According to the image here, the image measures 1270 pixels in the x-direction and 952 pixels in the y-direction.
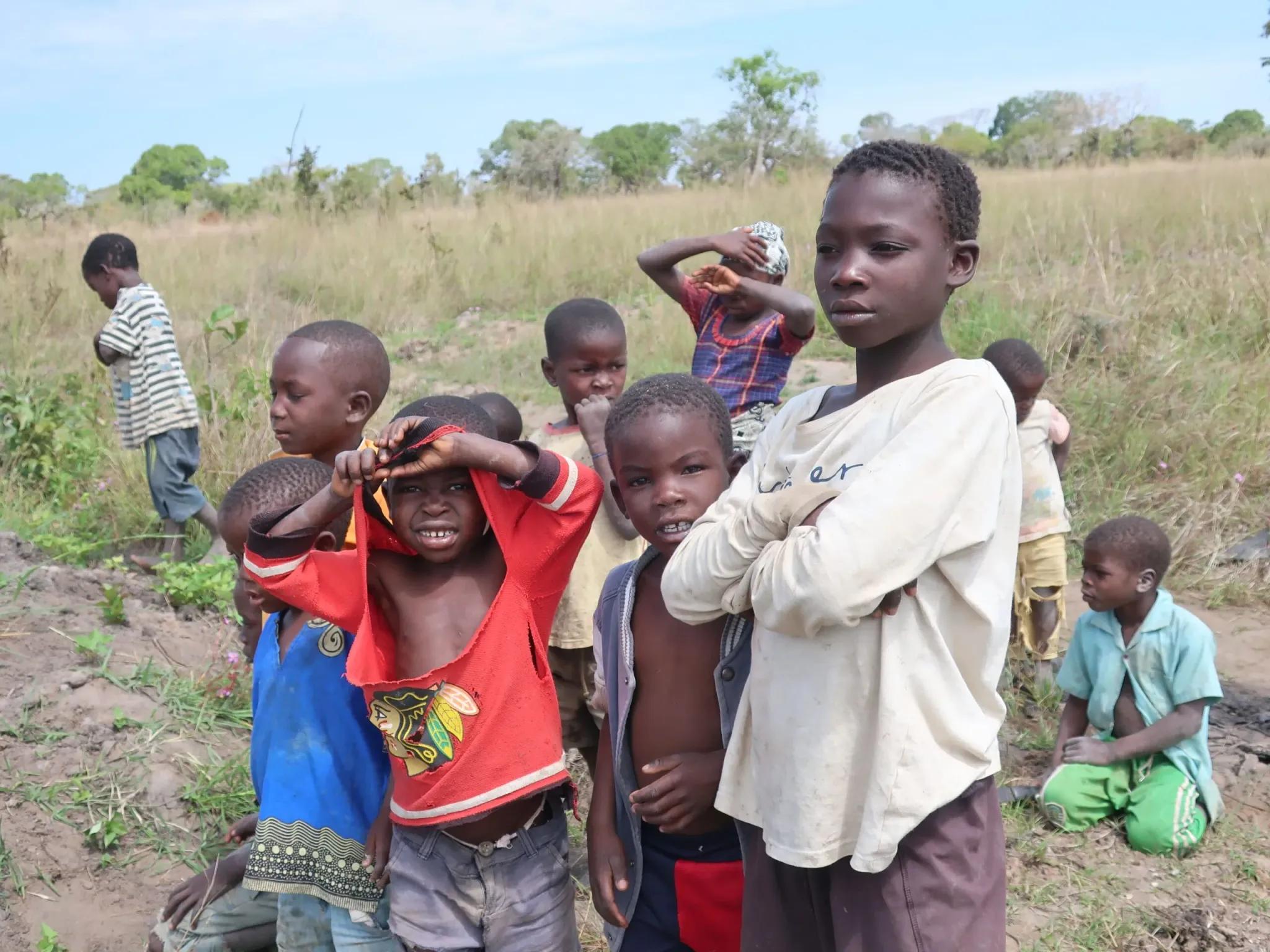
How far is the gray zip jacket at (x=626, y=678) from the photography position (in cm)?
183

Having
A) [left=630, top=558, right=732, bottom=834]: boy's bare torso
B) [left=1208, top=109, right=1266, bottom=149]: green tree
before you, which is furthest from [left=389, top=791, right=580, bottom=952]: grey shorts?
[left=1208, top=109, right=1266, bottom=149]: green tree

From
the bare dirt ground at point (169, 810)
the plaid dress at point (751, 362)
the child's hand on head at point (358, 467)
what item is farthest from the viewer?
the plaid dress at point (751, 362)

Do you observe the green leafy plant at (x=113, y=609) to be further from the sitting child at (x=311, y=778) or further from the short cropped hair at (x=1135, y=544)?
the short cropped hair at (x=1135, y=544)

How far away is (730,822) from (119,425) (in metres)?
5.23

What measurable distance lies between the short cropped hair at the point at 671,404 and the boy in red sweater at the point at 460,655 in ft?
0.42

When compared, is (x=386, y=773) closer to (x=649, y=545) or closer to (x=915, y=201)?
(x=649, y=545)

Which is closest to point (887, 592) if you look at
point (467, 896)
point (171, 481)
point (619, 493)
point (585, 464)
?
point (619, 493)

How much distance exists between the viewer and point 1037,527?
4.10m

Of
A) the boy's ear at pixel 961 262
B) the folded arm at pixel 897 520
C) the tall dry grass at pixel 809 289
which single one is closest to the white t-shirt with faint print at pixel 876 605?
the folded arm at pixel 897 520

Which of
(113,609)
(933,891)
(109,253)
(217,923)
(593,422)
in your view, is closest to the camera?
(933,891)

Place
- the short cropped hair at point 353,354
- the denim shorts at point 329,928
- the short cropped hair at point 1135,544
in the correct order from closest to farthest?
the denim shorts at point 329,928, the short cropped hair at point 353,354, the short cropped hair at point 1135,544

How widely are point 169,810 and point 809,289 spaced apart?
6.61 m

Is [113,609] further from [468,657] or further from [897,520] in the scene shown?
[897,520]

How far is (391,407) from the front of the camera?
7.20 meters
